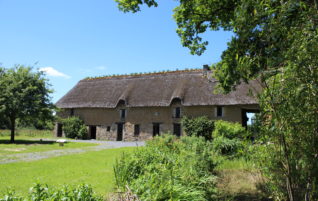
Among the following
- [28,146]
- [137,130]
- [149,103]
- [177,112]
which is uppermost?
[149,103]

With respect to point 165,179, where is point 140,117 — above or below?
above

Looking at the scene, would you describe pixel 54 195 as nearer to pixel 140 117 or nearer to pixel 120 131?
A: pixel 140 117

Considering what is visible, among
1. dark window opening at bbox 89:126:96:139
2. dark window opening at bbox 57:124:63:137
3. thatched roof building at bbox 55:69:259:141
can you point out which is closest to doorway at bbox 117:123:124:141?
thatched roof building at bbox 55:69:259:141

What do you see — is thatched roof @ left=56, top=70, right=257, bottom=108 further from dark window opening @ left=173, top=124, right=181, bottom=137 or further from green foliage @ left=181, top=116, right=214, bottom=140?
dark window opening @ left=173, top=124, right=181, bottom=137

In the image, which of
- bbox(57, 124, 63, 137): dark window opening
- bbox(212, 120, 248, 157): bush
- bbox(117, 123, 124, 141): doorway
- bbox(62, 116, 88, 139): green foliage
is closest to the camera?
bbox(212, 120, 248, 157): bush

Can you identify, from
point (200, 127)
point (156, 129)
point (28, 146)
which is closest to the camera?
point (28, 146)

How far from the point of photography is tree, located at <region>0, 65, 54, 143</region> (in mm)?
18266

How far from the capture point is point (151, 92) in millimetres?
26062

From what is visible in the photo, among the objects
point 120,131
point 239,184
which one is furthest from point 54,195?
point 120,131

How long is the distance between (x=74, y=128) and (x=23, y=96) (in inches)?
389

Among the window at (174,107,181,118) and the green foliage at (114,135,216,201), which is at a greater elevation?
the window at (174,107,181,118)

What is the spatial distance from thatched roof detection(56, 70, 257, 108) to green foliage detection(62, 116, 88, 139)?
2027mm

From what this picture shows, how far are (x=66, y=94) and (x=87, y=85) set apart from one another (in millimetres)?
3299

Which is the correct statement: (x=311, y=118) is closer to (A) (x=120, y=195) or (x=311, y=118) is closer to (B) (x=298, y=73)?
(B) (x=298, y=73)
